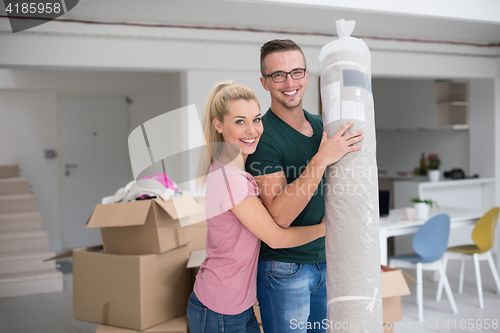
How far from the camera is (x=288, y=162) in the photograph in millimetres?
1565

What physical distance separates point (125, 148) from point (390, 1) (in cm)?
454

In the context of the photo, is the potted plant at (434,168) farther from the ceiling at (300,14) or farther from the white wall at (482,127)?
the ceiling at (300,14)

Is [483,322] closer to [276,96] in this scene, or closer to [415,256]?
[415,256]

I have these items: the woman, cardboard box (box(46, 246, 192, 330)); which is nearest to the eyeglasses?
the woman

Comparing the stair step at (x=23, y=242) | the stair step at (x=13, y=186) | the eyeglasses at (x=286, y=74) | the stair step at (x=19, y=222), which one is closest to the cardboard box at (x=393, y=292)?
the eyeglasses at (x=286, y=74)

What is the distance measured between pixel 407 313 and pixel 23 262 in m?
3.73

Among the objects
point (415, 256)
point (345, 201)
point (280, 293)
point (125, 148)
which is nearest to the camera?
point (345, 201)

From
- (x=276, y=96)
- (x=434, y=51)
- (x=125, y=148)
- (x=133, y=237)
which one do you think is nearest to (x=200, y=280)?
(x=276, y=96)

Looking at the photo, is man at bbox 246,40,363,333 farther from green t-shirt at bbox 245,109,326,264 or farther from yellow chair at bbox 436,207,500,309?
yellow chair at bbox 436,207,500,309

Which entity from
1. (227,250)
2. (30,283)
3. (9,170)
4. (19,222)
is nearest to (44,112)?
(9,170)

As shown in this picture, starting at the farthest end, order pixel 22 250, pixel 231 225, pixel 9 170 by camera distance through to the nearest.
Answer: pixel 9 170 < pixel 22 250 < pixel 231 225

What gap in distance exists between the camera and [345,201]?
139 centimetres

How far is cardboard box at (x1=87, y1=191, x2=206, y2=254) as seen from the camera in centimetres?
224

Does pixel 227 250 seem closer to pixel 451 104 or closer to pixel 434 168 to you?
pixel 434 168
